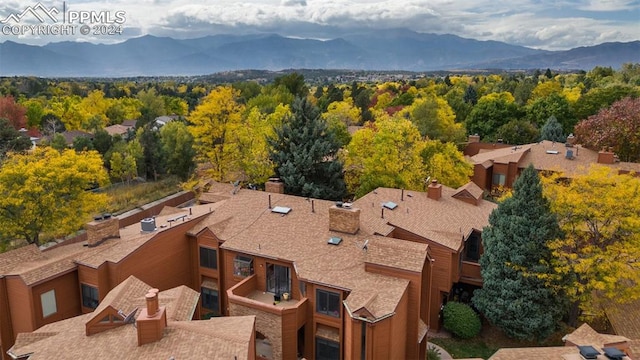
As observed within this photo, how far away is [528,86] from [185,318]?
315ft

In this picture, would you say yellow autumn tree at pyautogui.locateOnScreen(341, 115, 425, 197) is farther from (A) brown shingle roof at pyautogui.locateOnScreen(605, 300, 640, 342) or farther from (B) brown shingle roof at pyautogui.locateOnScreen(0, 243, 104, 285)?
(B) brown shingle roof at pyautogui.locateOnScreen(0, 243, 104, 285)

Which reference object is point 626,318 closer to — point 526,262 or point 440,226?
point 526,262

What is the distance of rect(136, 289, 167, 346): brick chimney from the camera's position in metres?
17.3

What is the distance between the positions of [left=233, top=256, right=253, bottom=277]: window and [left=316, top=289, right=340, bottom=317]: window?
505 centimetres

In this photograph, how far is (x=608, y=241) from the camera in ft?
84.2

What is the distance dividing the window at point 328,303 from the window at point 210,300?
8.52 metres

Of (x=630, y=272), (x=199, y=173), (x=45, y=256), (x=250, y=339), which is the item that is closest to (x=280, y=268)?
(x=250, y=339)

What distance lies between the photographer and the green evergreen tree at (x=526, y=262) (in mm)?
24391

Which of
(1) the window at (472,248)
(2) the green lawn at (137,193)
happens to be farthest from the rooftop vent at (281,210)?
(2) the green lawn at (137,193)

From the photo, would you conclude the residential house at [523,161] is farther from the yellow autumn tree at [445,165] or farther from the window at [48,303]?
the window at [48,303]

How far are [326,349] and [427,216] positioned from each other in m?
11.3

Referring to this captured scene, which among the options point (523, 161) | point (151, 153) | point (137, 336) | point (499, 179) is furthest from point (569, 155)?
point (151, 153)

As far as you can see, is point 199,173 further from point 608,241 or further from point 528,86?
point 528,86

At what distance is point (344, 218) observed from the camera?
2636cm
